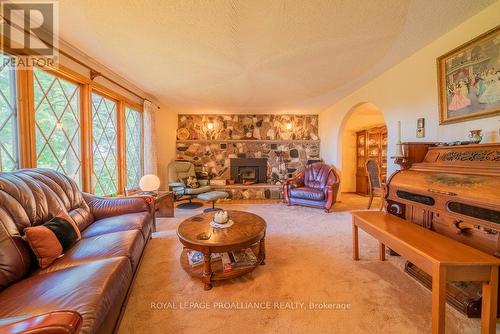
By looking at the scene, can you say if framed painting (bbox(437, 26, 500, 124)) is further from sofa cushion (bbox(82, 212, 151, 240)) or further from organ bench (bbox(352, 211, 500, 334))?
sofa cushion (bbox(82, 212, 151, 240))

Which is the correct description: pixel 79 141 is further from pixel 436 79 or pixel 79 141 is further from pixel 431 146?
pixel 436 79

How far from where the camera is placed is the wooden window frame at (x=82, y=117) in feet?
6.20

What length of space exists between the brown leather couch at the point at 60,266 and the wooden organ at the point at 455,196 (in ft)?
7.85

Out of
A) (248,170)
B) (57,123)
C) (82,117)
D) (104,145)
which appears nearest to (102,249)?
(57,123)

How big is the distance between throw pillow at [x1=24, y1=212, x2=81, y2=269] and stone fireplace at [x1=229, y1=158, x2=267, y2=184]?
4.13 m

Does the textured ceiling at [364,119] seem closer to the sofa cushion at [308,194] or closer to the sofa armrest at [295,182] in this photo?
the sofa armrest at [295,182]

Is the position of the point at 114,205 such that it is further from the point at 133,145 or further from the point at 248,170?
the point at 248,170

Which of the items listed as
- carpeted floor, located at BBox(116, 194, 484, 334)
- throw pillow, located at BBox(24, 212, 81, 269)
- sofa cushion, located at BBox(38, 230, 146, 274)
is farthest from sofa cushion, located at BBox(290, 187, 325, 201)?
throw pillow, located at BBox(24, 212, 81, 269)

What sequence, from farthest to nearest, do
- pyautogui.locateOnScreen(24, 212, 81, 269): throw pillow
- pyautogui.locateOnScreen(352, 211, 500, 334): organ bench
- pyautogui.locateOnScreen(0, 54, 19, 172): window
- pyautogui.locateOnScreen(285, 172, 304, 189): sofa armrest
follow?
pyautogui.locateOnScreen(285, 172, 304, 189): sofa armrest
pyautogui.locateOnScreen(0, 54, 19, 172): window
pyautogui.locateOnScreen(24, 212, 81, 269): throw pillow
pyautogui.locateOnScreen(352, 211, 500, 334): organ bench

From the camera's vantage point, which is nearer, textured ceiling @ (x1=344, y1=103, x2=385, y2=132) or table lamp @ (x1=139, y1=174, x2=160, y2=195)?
table lamp @ (x1=139, y1=174, x2=160, y2=195)

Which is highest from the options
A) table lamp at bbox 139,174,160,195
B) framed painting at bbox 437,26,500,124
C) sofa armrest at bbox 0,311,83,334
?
framed painting at bbox 437,26,500,124

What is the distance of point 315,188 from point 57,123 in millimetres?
A: 4442

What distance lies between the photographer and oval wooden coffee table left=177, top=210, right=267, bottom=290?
166 centimetres

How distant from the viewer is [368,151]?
5.59m
